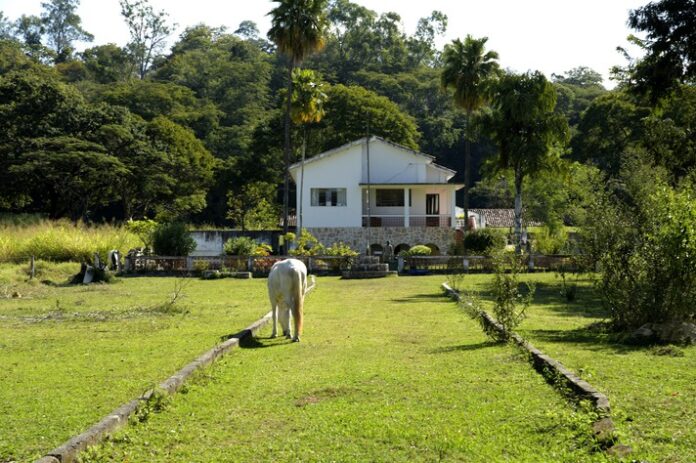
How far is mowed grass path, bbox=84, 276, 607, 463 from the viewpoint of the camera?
21.6 feet

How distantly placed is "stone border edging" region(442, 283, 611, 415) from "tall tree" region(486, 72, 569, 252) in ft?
90.2

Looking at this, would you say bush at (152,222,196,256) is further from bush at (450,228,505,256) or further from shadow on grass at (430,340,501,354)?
shadow on grass at (430,340,501,354)

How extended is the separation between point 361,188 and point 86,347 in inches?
1462

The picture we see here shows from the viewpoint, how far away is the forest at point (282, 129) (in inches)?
1156

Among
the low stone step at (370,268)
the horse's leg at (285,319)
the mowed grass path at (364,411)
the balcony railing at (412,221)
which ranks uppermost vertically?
the balcony railing at (412,221)

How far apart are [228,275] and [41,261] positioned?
7497mm

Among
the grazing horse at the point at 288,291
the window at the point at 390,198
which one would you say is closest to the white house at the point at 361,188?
the window at the point at 390,198

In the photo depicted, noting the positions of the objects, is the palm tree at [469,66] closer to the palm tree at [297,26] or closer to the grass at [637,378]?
the palm tree at [297,26]

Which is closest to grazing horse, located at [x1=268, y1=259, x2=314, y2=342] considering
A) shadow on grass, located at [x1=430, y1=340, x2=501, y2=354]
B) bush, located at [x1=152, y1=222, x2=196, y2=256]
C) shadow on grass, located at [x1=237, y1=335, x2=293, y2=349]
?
shadow on grass, located at [x1=237, y1=335, x2=293, y2=349]

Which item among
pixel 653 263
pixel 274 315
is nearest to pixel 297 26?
pixel 274 315

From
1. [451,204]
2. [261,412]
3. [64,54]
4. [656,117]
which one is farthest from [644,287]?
[64,54]

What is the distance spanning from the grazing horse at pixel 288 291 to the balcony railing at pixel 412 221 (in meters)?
34.9

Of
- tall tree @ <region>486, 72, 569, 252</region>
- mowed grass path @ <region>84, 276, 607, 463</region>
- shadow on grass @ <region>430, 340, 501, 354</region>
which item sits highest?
tall tree @ <region>486, 72, 569, 252</region>

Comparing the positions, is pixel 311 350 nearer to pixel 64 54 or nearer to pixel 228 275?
pixel 228 275
